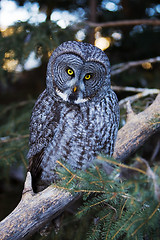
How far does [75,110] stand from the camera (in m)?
1.83


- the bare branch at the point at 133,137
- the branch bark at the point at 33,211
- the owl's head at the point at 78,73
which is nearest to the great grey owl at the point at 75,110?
the owl's head at the point at 78,73

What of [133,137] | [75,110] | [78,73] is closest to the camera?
[78,73]

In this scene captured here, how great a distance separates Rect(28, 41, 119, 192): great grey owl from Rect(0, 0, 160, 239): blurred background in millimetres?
526

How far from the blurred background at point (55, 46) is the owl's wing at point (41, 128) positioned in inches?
17.0

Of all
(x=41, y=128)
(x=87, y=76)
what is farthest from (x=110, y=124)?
(x=41, y=128)

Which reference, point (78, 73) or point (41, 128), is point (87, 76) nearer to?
point (78, 73)

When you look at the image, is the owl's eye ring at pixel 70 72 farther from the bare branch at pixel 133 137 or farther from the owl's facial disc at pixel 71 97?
the bare branch at pixel 133 137

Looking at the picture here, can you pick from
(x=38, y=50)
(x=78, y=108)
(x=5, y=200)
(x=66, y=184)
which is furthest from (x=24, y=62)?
(x=5, y=200)

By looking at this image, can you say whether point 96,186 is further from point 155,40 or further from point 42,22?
point 155,40

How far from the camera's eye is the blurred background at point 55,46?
239 cm

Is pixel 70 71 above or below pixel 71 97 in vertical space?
above

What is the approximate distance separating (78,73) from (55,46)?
0.82 m

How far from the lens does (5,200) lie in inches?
122

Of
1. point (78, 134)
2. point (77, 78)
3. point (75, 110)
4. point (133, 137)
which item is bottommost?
point (133, 137)
